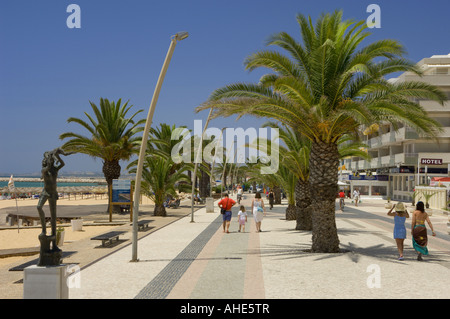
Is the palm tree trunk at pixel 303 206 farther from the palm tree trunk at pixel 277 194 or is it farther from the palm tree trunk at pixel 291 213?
the palm tree trunk at pixel 277 194

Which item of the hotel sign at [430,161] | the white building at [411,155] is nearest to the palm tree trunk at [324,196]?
the white building at [411,155]

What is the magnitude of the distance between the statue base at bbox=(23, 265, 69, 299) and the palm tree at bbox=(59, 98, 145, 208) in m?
20.6

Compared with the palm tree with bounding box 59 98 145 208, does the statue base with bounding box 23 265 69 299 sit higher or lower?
lower

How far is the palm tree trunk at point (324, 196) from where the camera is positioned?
11688 mm

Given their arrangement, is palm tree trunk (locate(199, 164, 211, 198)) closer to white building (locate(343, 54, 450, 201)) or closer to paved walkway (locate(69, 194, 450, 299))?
white building (locate(343, 54, 450, 201))

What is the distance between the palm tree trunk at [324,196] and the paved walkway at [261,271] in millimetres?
494

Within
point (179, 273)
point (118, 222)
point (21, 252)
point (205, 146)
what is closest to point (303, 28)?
point (179, 273)

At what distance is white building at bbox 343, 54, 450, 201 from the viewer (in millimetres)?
43688

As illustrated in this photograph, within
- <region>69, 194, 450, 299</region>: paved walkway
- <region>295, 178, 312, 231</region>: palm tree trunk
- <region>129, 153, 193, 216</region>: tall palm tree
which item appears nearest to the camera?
<region>69, 194, 450, 299</region>: paved walkway

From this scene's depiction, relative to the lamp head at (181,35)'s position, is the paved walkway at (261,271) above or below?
below

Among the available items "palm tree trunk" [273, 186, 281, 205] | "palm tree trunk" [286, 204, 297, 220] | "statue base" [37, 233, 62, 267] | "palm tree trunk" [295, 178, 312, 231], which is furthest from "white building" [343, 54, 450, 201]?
"statue base" [37, 233, 62, 267]

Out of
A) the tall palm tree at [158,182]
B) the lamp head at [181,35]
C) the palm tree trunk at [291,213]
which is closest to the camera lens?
the lamp head at [181,35]
